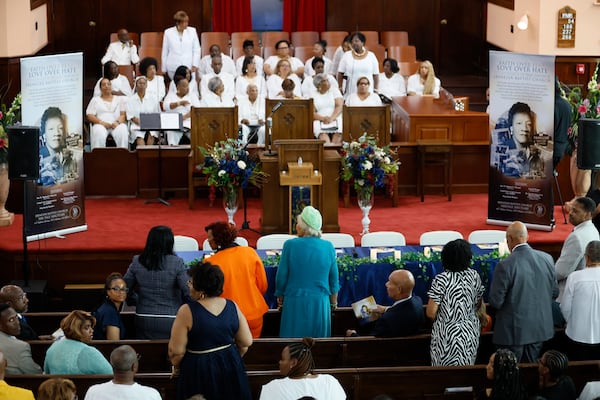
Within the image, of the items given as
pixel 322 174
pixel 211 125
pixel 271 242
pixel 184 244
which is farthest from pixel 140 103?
pixel 271 242

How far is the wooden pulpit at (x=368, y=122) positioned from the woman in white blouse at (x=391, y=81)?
2.92 metres

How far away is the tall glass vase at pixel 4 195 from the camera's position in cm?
1198

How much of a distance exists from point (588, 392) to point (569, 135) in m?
6.43

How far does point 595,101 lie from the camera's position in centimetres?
1245

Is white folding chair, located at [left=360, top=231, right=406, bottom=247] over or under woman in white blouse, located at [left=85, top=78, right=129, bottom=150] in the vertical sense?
under

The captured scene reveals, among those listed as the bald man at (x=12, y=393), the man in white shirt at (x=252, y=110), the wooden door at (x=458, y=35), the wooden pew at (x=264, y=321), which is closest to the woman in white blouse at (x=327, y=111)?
the man in white shirt at (x=252, y=110)

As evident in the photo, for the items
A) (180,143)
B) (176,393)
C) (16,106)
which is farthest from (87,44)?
(176,393)

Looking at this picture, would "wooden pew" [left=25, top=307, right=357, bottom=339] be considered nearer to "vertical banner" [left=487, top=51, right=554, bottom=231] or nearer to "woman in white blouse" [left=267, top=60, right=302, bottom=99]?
"vertical banner" [left=487, top=51, right=554, bottom=231]

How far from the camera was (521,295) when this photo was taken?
7.61 metres

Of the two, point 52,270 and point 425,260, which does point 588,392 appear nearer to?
point 425,260

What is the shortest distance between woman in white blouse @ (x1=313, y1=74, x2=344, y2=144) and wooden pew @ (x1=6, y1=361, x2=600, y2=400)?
762 centimetres

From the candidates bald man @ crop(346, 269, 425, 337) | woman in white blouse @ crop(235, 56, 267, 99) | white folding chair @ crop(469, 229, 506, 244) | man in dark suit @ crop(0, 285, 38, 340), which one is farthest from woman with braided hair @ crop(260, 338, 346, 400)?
woman in white blouse @ crop(235, 56, 267, 99)

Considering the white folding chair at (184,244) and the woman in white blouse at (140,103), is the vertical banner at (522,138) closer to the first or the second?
the white folding chair at (184,244)

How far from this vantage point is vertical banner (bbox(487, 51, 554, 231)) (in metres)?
11.3
